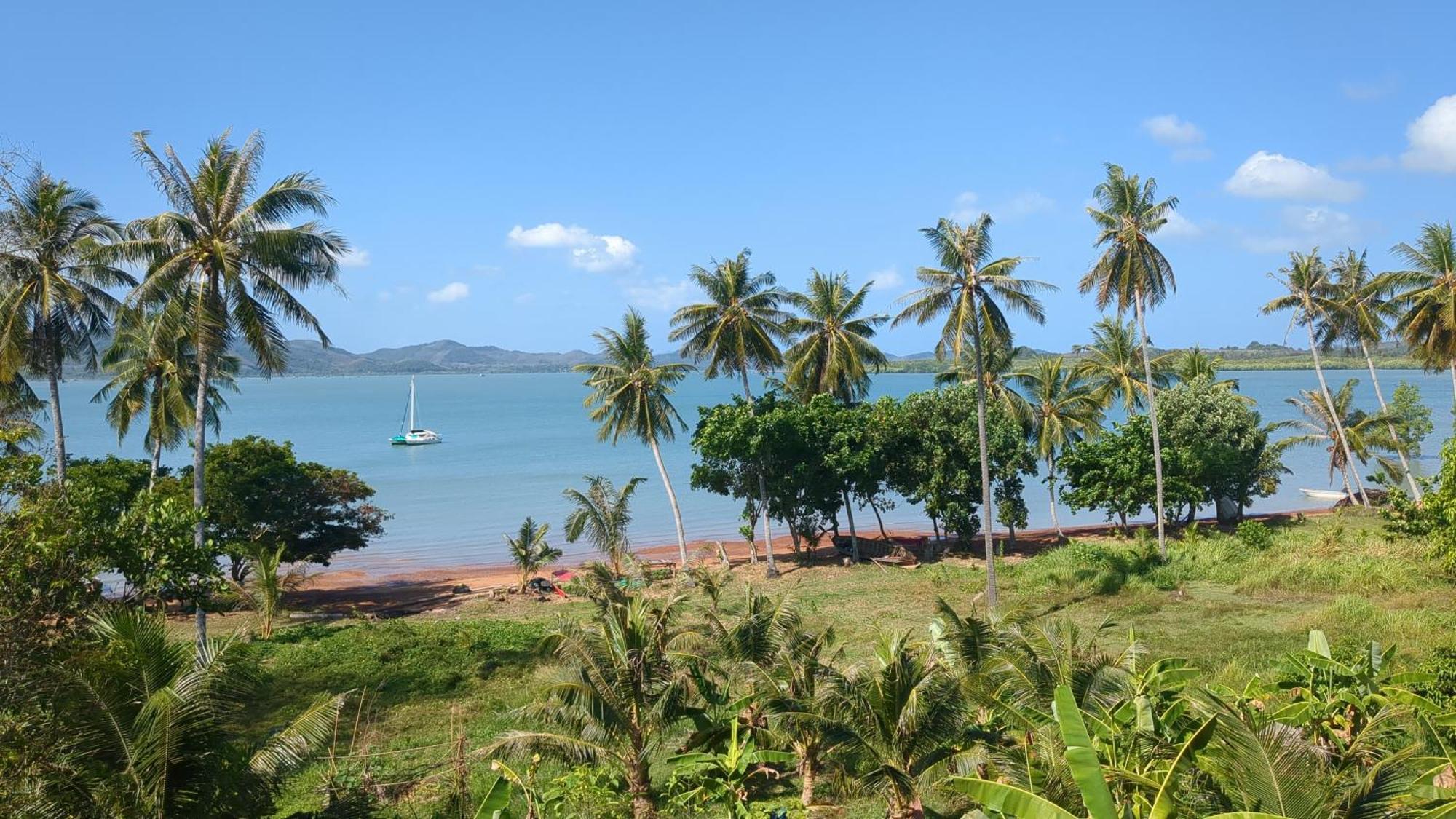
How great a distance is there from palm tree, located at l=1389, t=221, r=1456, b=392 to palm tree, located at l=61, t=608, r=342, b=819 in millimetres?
30953

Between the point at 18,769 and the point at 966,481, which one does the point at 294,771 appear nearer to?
the point at 18,769

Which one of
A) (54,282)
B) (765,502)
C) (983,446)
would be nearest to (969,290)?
(983,446)

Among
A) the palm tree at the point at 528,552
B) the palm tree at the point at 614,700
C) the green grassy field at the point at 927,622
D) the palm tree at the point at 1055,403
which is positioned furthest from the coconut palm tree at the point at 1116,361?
the palm tree at the point at 614,700

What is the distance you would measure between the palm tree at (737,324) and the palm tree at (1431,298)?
19.2 metres

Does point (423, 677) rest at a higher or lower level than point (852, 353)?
lower

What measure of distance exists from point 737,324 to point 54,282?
61.1ft

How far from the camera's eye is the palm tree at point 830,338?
102 ft

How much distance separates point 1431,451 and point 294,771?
3353 inches

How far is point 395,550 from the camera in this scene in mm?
42562

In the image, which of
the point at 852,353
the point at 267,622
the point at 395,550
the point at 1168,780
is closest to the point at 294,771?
the point at 1168,780

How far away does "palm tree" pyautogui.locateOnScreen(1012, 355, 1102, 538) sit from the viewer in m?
35.1

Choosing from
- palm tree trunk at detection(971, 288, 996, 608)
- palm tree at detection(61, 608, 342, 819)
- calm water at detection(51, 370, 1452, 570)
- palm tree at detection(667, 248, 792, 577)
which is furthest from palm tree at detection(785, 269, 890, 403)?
palm tree at detection(61, 608, 342, 819)

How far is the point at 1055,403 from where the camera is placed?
1410 inches

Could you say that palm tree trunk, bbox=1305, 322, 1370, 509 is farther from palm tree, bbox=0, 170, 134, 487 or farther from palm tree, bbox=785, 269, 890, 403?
palm tree, bbox=0, 170, 134, 487
